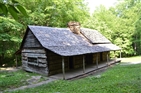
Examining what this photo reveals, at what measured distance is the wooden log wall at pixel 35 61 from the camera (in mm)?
13234

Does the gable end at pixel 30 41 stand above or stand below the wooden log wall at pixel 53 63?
above

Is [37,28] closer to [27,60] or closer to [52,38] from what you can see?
[52,38]

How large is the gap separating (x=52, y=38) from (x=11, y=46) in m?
8.37

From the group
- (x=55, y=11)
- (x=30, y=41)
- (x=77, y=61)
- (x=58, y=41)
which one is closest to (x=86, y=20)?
(x=55, y=11)

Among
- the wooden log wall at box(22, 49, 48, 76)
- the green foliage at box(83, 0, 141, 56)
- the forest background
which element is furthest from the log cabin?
the green foliage at box(83, 0, 141, 56)

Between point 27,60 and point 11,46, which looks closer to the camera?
point 27,60

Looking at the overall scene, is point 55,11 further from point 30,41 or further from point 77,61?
point 77,61

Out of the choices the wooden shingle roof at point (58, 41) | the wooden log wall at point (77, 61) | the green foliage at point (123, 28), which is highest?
the green foliage at point (123, 28)

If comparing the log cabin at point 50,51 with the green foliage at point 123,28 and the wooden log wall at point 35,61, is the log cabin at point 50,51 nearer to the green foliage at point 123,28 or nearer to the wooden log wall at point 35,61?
the wooden log wall at point 35,61

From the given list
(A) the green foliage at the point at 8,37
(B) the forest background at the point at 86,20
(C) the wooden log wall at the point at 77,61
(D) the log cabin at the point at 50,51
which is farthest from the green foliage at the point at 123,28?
(A) the green foliage at the point at 8,37

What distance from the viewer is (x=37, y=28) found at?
14.9 m

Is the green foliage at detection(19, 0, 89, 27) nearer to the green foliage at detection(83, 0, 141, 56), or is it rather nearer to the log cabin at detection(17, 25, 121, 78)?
the green foliage at detection(83, 0, 141, 56)

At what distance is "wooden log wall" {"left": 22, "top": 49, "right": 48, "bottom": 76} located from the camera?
13.2 metres

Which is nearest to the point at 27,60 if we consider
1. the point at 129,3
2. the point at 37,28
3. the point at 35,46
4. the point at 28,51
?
the point at 28,51
